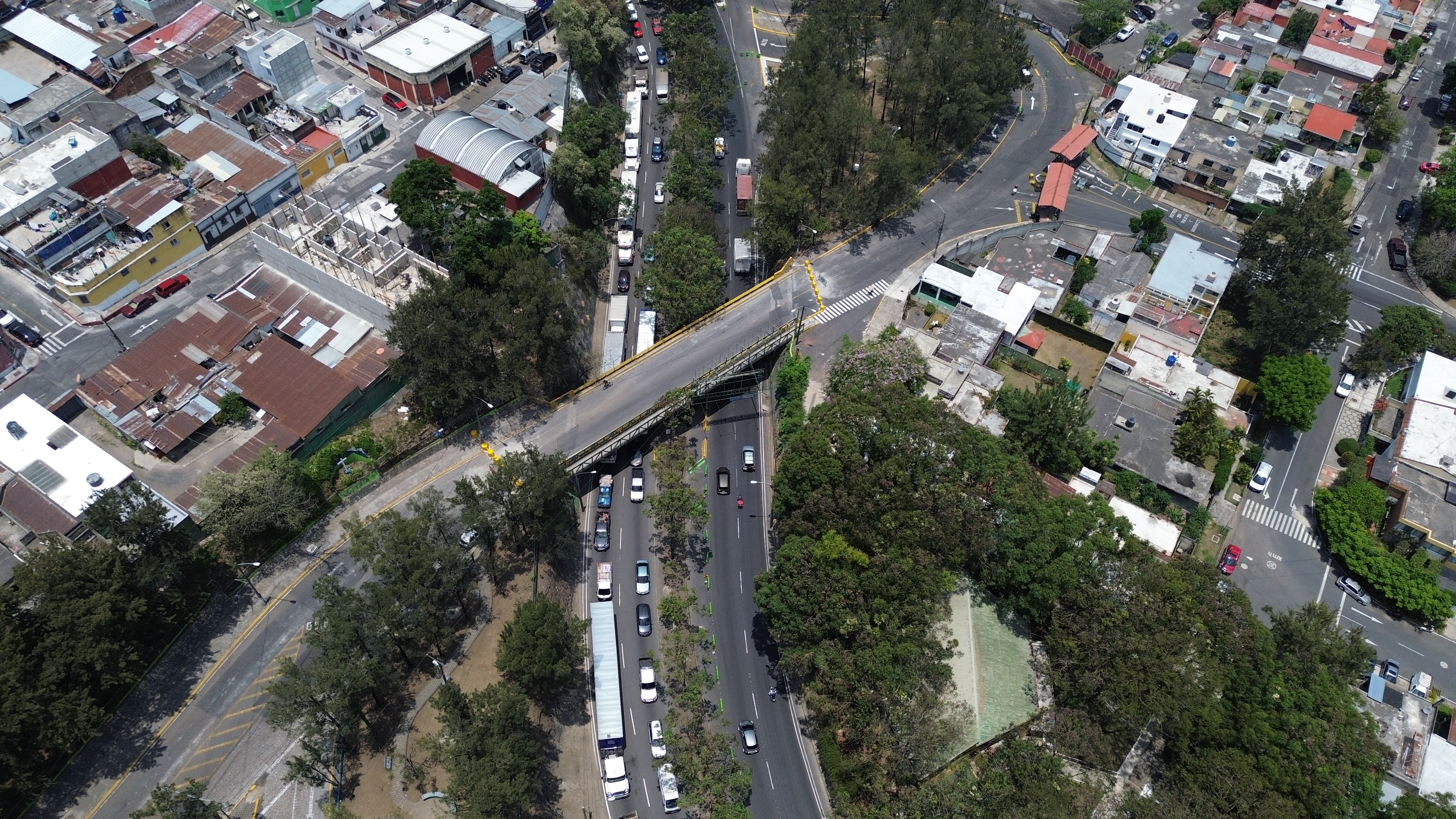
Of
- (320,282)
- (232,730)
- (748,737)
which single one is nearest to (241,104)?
(320,282)

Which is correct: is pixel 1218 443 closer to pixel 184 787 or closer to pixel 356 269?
pixel 356 269

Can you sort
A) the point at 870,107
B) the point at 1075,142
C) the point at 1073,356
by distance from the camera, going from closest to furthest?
the point at 1073,356
the point at 1075,142
the point at 870,107

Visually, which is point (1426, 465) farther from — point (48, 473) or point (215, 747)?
point (48, 473)

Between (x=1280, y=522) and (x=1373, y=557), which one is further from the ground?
(x=1373, y=557)

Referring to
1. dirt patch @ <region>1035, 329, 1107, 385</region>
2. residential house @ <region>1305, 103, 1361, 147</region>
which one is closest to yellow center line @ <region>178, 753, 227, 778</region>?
dirt patch @ <region>1035, 329, 1107, 385</region>

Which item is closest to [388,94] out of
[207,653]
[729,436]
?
[729,436]

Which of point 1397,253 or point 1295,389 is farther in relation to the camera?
point 1397,253

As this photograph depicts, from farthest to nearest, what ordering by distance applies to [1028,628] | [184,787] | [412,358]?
1. [412,358]
2. [1028,628]
3. [184,787]

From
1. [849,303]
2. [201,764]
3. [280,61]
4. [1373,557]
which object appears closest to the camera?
[201,764]
